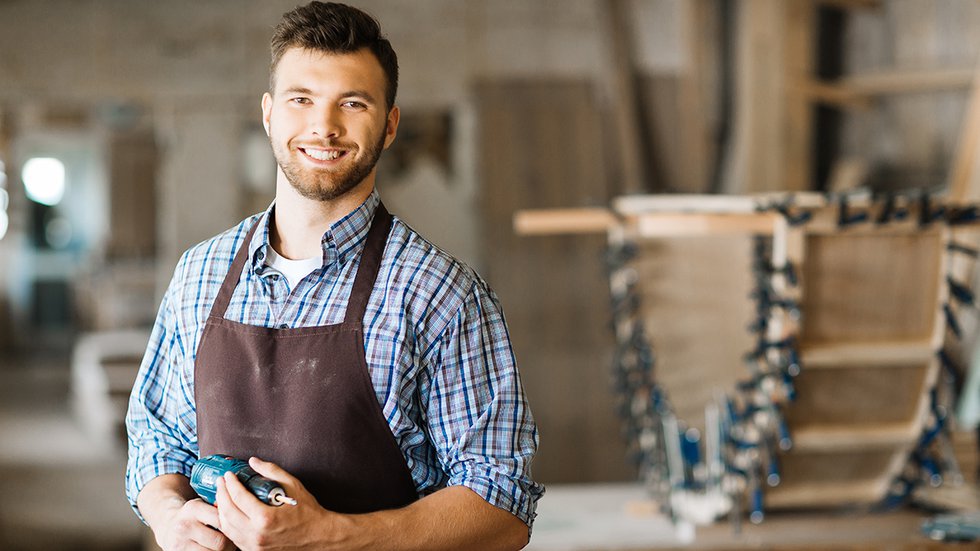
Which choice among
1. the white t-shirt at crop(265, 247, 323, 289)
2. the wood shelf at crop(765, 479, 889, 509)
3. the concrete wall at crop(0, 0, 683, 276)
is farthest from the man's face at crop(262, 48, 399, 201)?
the concrete wall at crop(0, 0, 683, 276)

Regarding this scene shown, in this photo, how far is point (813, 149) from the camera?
4477 mm

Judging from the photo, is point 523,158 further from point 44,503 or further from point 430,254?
point 430,254

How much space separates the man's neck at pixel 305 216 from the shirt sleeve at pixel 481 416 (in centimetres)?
23

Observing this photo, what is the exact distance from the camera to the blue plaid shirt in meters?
1.43

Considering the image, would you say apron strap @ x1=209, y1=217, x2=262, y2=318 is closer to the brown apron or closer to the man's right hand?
the brown apron

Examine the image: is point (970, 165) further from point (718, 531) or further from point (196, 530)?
point (196, 530)

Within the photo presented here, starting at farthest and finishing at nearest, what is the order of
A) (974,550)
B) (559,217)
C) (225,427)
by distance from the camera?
(559,217)
(974,550)
(225,427)

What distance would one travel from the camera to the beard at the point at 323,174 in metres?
1.44

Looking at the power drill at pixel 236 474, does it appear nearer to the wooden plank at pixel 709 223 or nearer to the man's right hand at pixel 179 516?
the man's right hand at pixel 179 516

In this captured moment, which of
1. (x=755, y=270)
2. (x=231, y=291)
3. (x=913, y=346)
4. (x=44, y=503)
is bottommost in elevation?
(x=44, y=503)

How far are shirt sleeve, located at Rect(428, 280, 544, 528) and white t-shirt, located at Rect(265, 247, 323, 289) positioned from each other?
23 cm

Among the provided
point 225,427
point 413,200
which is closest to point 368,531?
point 225,427

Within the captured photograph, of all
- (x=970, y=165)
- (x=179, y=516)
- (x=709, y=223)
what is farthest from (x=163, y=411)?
(x=970, y=165)

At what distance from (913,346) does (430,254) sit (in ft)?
6.52
